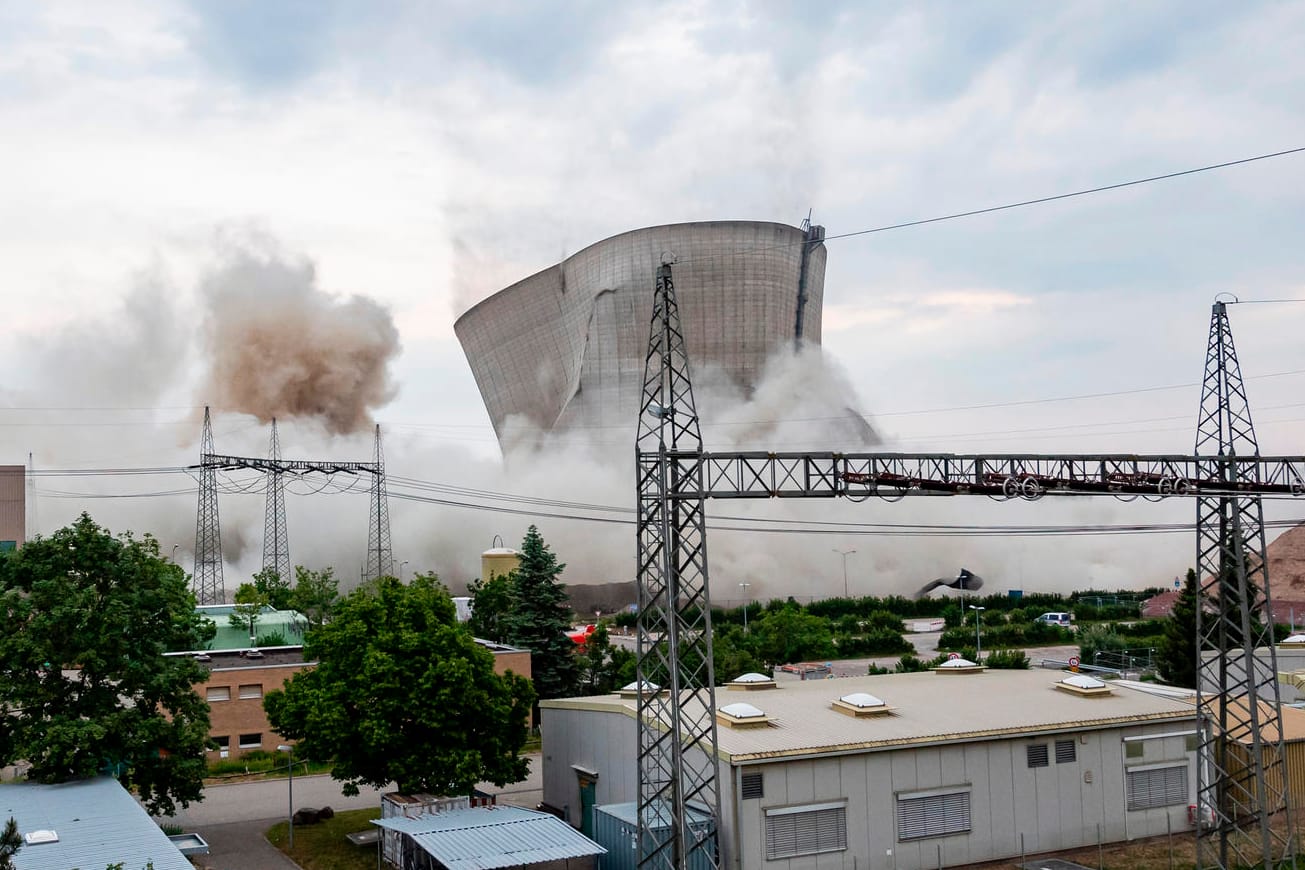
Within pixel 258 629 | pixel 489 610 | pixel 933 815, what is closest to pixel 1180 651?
pixel 933 815

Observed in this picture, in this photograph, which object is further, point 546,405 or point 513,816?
point 546,405

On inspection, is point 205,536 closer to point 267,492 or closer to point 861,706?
point 267,492

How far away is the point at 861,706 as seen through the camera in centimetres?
1997

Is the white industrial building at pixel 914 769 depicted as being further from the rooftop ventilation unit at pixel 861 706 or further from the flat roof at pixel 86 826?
the flat roof at pixel 86 826

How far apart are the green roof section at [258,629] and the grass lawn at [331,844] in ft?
42.8

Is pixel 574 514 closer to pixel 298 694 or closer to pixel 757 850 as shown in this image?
pixel 298 694

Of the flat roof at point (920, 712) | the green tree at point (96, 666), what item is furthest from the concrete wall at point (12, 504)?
the flat roof at point (920, 712)

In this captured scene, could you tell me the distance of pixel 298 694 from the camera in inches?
830

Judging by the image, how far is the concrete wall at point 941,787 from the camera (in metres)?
17.6

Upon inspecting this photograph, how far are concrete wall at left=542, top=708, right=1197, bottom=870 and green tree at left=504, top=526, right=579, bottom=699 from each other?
10.3 m

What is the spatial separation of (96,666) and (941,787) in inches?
518

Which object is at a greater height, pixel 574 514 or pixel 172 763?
pixel 574 514

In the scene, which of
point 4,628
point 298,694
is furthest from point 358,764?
point 4,628

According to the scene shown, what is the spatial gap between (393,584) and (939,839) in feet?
33.7
